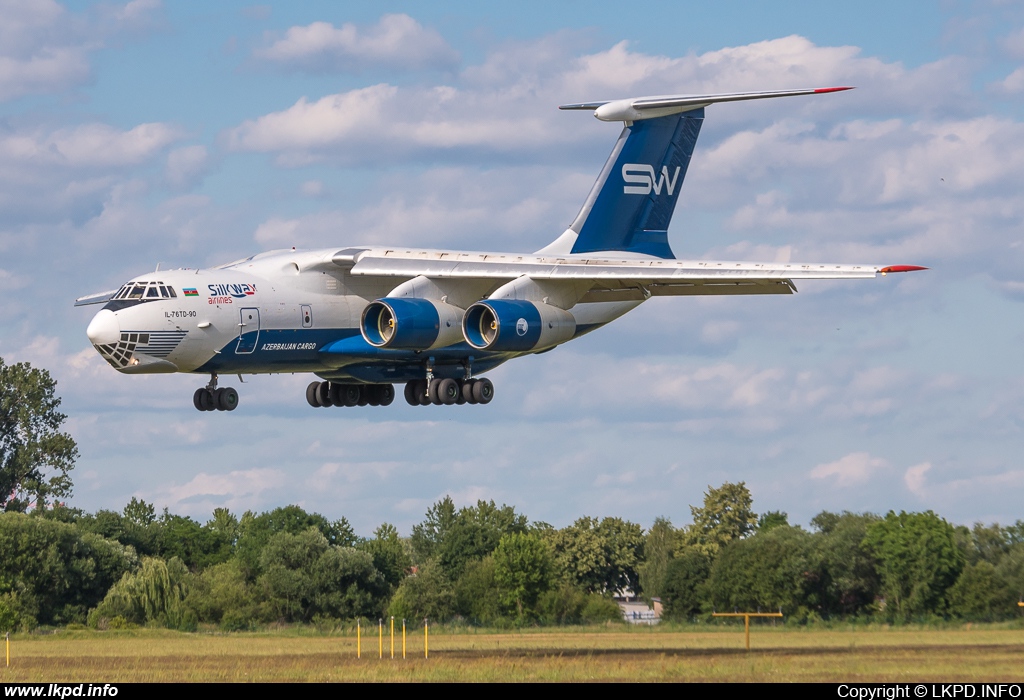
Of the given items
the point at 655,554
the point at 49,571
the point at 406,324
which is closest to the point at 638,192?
the point at 406,324

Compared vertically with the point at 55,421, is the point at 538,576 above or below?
below

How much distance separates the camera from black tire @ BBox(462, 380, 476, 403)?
1059 inches

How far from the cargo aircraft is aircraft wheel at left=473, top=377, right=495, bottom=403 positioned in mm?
17

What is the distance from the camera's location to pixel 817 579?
43.7 metres

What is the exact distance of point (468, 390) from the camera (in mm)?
26906

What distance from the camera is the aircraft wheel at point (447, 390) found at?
26609mm

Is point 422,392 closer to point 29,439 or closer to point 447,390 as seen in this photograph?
point 447,390

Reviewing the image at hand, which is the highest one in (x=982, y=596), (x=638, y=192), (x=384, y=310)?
(x=638, y=192)

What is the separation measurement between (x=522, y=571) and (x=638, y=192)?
21664 mm

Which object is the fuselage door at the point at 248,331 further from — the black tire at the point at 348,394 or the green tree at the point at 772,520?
the green tree at the point at 772,520

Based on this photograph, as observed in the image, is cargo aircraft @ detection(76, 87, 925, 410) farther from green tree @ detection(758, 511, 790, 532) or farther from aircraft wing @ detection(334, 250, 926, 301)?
green tree @ detection(758, 511, 790, 532)
